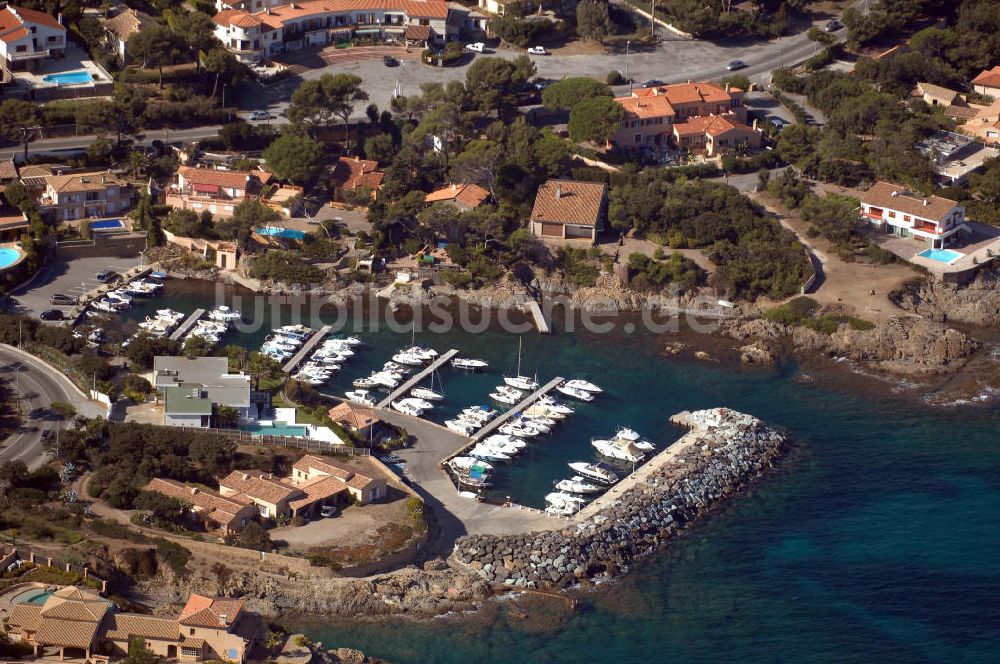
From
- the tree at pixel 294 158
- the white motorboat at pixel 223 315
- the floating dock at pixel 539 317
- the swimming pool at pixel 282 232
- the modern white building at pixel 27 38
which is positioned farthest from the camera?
the modern white building at pixel 27 38

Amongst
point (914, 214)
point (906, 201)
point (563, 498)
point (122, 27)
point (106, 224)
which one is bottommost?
point (563, 498)

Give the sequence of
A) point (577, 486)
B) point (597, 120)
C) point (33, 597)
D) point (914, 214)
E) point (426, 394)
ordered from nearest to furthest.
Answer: point (33, 597)
point (577, 486)
point (426, 394)
point (914, 214)
point (597, 120)

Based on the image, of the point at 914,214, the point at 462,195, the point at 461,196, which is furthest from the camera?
the point at 462,195

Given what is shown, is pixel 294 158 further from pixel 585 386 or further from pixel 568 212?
pixel 585 386

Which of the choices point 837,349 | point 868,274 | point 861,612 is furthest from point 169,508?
point 868,274

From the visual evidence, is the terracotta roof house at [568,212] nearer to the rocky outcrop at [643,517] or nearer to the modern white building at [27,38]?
the rocky outcrop at [643,517]

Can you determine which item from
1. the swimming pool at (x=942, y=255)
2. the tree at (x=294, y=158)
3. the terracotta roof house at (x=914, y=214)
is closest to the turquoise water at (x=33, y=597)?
the tree at (x=294, y=158)

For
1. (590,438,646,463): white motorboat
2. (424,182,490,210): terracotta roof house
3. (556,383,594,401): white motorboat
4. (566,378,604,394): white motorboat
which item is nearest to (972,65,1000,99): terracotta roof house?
(424,182,490,210): terracotta roof house

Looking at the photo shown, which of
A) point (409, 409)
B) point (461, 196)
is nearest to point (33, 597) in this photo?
point (409, 409)
